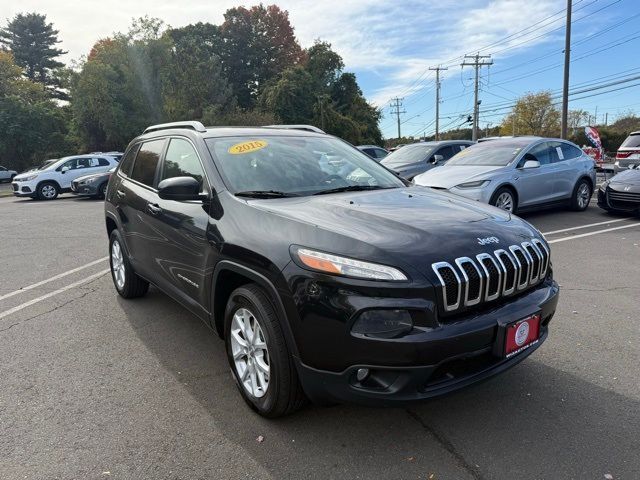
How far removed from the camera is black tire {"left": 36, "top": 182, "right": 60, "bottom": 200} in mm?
18250

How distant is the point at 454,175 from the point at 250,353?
7054mm

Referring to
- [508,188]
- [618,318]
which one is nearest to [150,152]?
[618,318]

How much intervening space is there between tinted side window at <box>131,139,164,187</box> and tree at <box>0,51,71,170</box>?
3653 centimetres

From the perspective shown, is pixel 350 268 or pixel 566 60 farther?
pixel 566 60

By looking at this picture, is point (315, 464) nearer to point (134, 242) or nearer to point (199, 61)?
point (134, 242)

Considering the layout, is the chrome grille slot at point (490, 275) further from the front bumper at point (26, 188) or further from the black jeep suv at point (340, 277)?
the front bumper at point (26, 188)

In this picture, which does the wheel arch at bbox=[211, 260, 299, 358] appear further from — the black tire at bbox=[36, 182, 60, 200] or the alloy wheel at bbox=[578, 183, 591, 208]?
the black tire at bbox=[36, 182, 60, 200]

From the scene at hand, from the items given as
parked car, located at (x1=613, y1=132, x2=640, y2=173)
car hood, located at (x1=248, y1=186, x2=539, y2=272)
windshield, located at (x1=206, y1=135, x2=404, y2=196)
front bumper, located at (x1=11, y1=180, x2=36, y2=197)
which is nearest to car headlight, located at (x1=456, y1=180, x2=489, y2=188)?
windshield, located at (x1=206, y1=135, x2=404, y2=196)

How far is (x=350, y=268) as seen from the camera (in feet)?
7.57

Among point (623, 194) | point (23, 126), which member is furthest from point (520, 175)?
point (23, 126)

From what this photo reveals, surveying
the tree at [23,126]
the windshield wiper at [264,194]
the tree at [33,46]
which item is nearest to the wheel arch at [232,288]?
the windshield wiper at [264,194]

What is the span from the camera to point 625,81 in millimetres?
29375

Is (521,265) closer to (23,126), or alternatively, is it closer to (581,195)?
(581,195)

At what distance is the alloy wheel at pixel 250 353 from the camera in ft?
9.05
